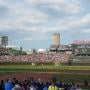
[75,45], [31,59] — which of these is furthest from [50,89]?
[75,45]

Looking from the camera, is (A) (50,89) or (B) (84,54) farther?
(B) (84,54)

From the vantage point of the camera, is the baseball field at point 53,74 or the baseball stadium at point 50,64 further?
the baseball stadium at point 50,64

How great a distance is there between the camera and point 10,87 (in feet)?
78.4

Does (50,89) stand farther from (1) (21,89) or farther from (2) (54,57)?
(2) (54,57)

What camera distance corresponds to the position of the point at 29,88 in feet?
80.7

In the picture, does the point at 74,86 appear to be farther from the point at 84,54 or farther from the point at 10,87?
the point at 84,54

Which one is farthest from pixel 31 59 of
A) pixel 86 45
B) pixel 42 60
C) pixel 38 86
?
pixel 38 86

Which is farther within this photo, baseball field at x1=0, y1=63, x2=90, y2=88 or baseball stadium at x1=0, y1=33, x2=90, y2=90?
baseball stadium at x1=0, y1=33, x2=90, y2=90

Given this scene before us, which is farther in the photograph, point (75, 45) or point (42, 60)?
point (75, 45)

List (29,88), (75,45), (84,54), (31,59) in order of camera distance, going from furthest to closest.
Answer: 1. (75,45)
2. (84,54)
3. (31,59)
4. (29,88)

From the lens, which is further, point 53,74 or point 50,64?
point 50,64

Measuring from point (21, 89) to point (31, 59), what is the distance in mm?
109492

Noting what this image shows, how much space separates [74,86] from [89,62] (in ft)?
321

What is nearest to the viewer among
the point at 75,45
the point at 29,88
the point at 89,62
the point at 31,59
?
the point at 29,88
